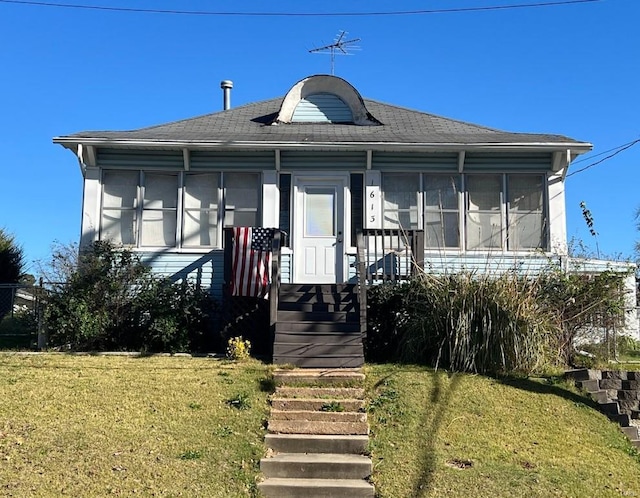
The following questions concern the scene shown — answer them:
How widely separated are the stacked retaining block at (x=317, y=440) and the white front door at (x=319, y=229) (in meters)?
4.32

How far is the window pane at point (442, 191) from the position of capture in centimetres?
1305

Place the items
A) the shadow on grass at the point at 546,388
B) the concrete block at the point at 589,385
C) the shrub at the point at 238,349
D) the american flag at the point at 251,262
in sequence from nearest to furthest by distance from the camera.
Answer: the shadow on grass at the point at 546,388
the concrete block at the point at 589,385
the shrub at the point at 238,349
the american flag at the point at 251,262

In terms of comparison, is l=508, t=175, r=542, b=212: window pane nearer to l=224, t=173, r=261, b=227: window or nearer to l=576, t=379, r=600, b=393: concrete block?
l=224, t=173, r=261, b=227: window

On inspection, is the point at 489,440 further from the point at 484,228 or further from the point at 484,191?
the point at 484,191

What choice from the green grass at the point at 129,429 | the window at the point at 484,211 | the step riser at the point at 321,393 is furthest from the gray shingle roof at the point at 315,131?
the step riser at the point at 321,393

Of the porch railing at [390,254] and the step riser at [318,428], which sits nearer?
the step riser at [318,428]

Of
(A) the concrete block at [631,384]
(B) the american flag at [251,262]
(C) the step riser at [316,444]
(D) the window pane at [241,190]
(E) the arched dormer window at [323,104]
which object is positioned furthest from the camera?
(E) the arched dormer window at [323,104]

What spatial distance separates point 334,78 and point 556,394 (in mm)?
8140

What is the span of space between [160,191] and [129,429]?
6901mm

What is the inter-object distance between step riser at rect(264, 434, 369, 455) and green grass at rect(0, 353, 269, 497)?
0.19 m

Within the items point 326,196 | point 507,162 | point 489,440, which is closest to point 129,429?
point 489,440

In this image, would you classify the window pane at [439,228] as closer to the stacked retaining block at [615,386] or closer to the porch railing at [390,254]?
the porch railing at [390,254]

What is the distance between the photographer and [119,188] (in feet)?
42.5

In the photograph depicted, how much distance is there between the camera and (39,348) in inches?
444
